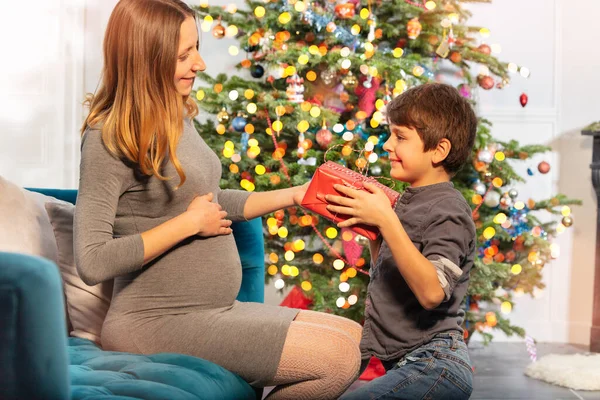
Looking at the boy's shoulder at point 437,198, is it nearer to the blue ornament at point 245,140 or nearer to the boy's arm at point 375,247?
the boy's arm at point 375,247

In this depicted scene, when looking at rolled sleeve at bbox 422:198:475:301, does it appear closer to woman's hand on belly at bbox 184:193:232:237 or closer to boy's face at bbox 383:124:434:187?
boy's face at bbox 383:124:434:187

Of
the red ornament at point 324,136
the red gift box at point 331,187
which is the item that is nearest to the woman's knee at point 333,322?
the red gift box at point 331,187

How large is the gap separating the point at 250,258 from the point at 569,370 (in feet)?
6.47

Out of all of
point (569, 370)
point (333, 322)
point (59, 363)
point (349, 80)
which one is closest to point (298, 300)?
point (349, 80)

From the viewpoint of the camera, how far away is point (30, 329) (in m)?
1.18

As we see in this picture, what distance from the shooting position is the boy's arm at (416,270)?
151 centimetres

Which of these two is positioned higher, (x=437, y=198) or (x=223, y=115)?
(x=223, y=115)

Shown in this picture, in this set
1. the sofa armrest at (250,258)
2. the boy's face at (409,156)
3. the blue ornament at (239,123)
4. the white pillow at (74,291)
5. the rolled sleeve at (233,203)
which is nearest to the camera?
the boy's face at (409,156)

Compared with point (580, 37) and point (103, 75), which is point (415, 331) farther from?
point (580, 37)

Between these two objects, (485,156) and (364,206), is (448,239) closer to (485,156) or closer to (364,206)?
(364,206)

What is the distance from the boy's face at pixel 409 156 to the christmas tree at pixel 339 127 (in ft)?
4.60

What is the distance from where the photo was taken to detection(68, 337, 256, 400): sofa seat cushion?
140 cm

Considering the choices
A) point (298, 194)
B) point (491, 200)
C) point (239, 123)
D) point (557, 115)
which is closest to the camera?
point (298, 194)

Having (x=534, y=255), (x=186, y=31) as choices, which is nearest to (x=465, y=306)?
(x=534, y=255)
